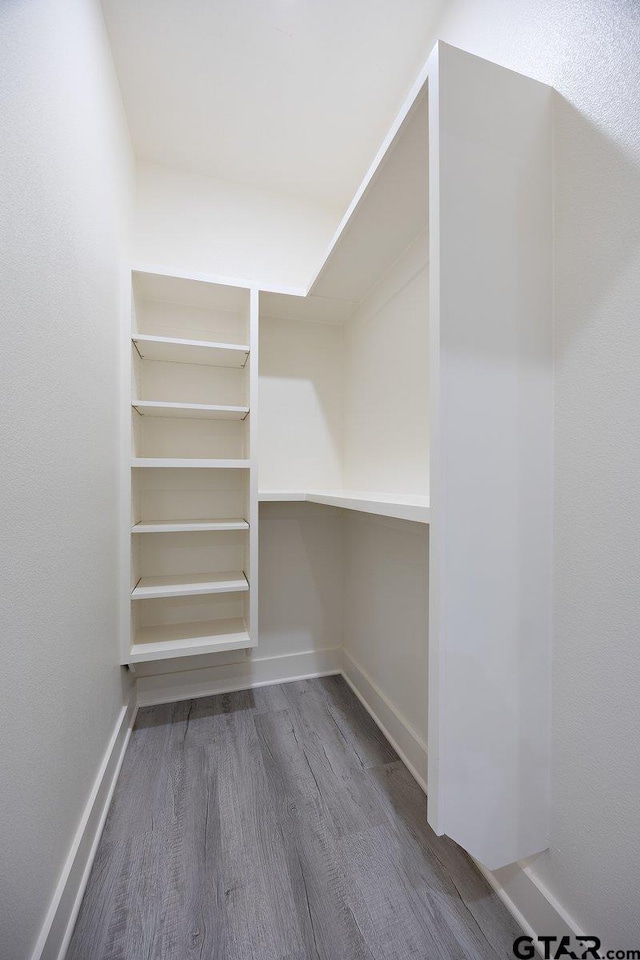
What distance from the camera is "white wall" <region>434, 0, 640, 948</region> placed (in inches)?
27.8

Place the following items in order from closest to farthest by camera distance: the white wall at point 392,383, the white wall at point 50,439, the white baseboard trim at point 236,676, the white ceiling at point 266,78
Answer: the white wall at point 50,439 → the white ceiling at point 266,78 → the white wall at point 392,383 → the white baseboard trim at point 236,676

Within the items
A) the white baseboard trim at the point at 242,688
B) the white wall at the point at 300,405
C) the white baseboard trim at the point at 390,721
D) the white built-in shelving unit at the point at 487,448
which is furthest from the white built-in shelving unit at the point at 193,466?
the white built-in shelving unit at the point at 487,448

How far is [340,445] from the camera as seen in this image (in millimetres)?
2139

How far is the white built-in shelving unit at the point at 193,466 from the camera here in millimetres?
1653

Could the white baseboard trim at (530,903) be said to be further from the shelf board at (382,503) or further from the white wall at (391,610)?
the shelf board at (382,503)

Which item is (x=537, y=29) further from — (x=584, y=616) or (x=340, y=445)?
(x=340, y=445)

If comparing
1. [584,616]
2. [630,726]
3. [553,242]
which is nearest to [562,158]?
[553,242]

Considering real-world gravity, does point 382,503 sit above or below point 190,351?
below

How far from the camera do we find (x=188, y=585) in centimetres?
168

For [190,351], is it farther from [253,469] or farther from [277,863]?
[277,863]

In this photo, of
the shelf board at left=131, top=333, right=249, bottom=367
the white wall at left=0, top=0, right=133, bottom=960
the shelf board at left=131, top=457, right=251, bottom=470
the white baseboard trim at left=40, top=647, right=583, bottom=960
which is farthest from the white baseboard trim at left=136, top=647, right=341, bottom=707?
the shelf board at left=131, top=333, right=249, bottom=367

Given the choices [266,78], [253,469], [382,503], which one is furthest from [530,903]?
[266,78]

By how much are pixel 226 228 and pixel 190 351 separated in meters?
0.75

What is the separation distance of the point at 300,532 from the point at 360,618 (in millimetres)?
544
